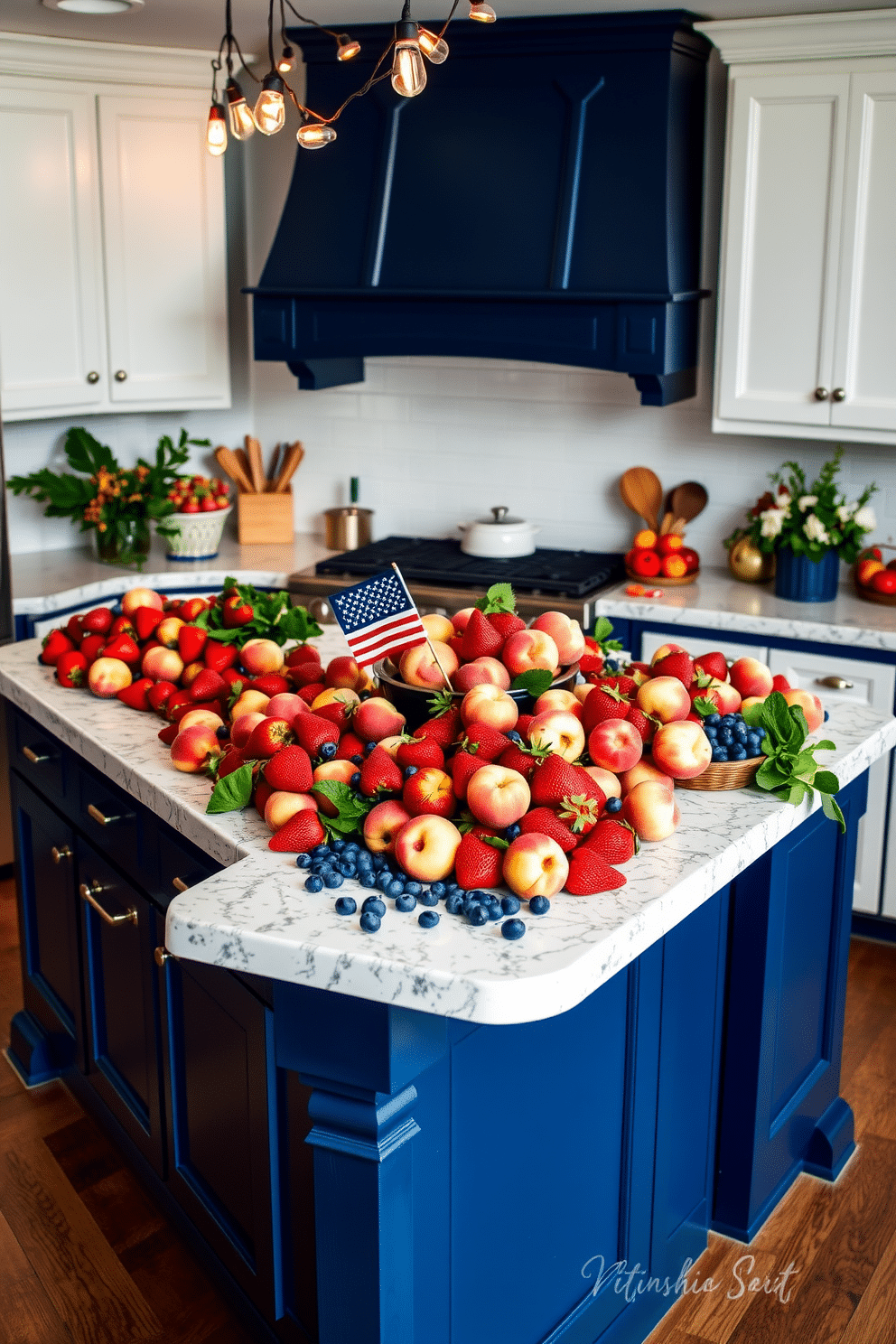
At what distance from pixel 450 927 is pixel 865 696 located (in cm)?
228

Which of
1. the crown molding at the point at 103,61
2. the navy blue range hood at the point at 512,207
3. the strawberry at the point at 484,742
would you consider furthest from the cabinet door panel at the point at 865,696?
the crown molding at the point at 103,61

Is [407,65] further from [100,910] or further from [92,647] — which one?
[100,910]

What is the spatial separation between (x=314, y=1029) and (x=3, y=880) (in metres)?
2.85

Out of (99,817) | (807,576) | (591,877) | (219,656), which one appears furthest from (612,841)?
(807,576)

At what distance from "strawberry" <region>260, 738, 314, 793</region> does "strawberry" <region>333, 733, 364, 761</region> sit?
0.07 meters

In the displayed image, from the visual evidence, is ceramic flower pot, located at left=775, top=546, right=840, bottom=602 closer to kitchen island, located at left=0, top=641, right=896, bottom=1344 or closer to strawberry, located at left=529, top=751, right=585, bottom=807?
kitchen island, located at left=0, top=641, right=896, bottom=1344

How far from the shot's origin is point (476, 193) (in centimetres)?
396

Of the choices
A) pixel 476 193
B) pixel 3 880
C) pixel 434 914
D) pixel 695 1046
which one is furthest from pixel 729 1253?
pixel 476 193

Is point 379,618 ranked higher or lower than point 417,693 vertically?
higher

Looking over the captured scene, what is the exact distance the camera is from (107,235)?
4363 mm

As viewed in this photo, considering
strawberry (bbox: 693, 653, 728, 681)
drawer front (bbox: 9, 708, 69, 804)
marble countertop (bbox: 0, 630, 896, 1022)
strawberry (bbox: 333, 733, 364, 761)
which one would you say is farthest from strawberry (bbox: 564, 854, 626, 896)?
drawer front (bbox: 9, 708, 69, 804)

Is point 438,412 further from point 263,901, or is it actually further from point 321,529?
point 263,901

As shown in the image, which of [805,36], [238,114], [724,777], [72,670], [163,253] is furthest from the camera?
[163,253]

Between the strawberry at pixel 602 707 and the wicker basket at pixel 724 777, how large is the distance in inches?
6.4
